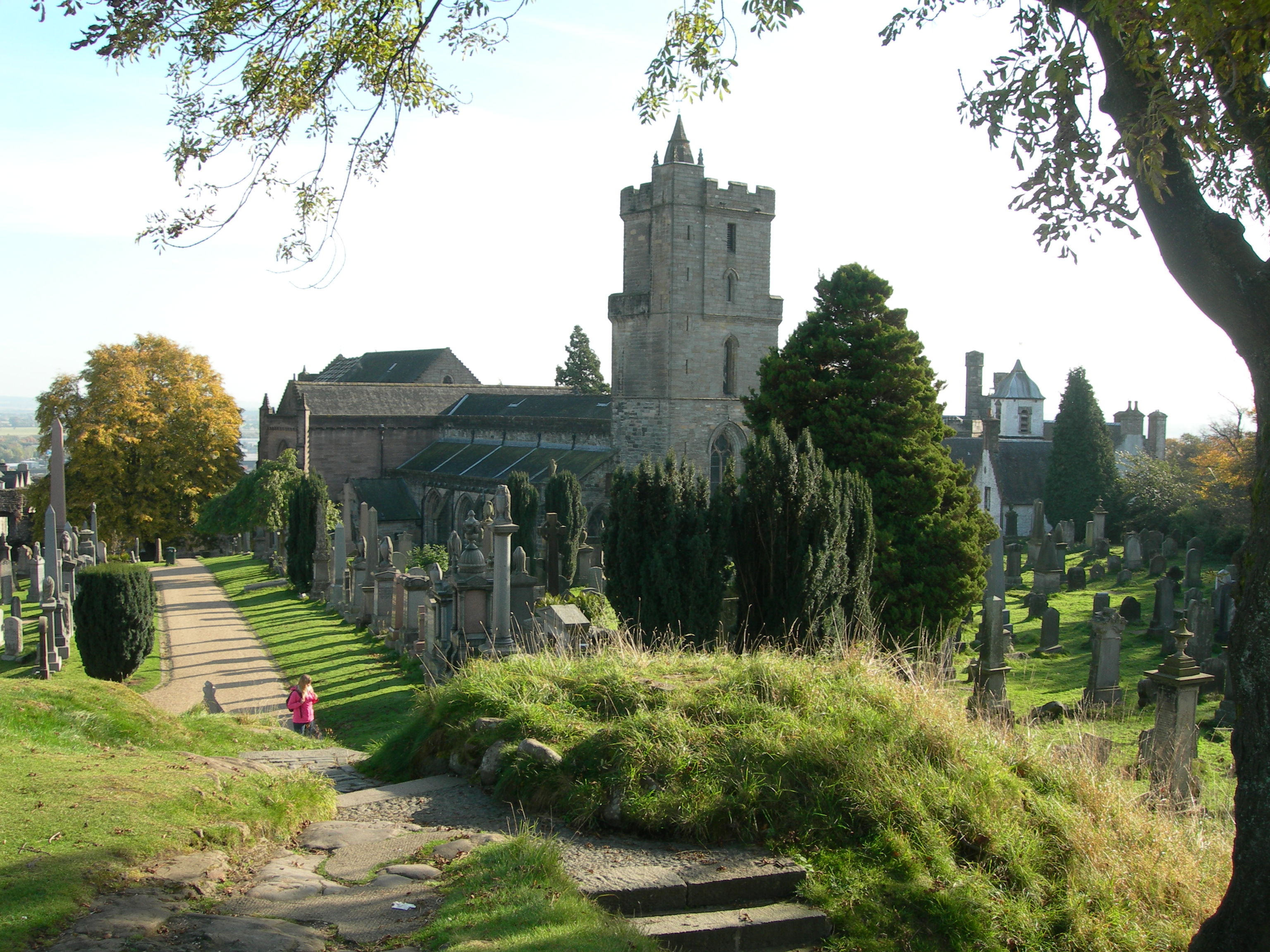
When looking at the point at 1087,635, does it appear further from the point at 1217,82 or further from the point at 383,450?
the point at 383,450

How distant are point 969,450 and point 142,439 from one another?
34507 mm

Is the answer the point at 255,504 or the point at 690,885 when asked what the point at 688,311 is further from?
the point at 690,885

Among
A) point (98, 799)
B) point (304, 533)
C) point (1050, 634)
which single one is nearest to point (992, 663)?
point (1050, 634)

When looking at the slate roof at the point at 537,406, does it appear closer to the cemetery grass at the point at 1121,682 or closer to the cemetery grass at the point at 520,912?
the cemetery grass at the point at 1121,682

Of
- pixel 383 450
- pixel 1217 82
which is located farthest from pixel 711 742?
pixel 383 450

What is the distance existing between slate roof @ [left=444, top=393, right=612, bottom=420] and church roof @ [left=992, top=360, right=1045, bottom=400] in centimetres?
2471

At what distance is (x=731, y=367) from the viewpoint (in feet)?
111

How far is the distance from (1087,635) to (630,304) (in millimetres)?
20137

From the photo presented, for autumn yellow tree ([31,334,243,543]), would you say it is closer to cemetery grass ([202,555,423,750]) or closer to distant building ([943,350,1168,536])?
cemetery grass ([202,555,423,750])

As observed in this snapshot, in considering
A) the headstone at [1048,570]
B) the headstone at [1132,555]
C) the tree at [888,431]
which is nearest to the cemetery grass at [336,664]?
the tree at [888,431]

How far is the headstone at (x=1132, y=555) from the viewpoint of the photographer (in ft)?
81.8

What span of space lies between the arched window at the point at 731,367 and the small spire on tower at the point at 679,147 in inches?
254

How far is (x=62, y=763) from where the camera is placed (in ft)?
19.4

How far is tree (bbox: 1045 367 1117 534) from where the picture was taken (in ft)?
114
